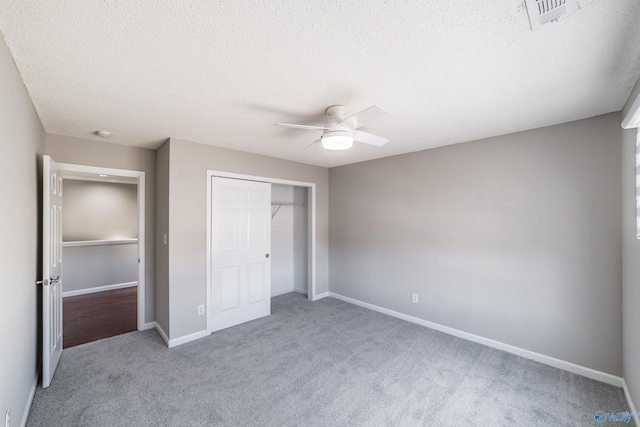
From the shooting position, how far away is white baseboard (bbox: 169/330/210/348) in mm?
2957

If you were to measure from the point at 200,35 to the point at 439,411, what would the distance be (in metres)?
2.91

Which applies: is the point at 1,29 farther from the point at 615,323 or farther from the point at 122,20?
the point at 615,323

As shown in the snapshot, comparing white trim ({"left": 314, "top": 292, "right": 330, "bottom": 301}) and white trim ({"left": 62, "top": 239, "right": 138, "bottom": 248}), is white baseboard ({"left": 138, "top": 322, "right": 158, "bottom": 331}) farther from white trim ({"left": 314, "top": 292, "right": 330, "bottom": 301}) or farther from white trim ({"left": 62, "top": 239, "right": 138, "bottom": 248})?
white trim ({"left": 62, "top": 239, "right": 138, "bottom": 248})

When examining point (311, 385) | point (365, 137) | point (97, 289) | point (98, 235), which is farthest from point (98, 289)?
point (365, 137)

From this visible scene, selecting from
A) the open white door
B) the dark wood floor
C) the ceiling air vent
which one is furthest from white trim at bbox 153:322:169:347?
the ceiling air vent

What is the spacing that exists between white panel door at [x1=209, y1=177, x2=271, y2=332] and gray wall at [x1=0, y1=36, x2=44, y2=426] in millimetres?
1548

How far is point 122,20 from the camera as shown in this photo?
1205 millimetres

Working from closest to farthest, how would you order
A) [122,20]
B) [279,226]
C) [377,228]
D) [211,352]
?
1. [122,20]
2. [211,352]
3. [377,228]
4. [279,226]

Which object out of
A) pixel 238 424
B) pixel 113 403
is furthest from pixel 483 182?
pixel 113 403

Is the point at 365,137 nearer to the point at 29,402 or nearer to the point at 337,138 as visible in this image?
the point at 337,138

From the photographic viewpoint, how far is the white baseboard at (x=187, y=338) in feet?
9.70

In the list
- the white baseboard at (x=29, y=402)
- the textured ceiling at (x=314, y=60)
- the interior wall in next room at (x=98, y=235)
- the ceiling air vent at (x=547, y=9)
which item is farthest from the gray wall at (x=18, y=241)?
the interior wall in next room at (x=98, y=235)

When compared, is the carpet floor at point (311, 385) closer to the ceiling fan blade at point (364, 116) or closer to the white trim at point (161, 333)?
the white trim at point (161, 333)

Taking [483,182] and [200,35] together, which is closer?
[200,35]
